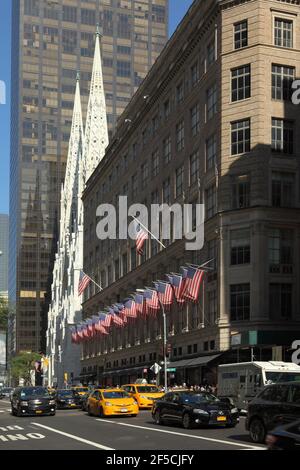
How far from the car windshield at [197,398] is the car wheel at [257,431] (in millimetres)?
5741

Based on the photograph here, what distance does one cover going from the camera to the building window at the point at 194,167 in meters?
59.6

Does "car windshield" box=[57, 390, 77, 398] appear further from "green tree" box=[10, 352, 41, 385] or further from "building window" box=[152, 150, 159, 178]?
"green tree" box=[10, 352, 41, 385]

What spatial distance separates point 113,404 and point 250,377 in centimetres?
683

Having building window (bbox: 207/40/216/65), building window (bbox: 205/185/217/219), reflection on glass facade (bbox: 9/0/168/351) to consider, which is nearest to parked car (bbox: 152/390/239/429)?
building window (bbox: 205/185/217/219)

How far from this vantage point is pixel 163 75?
69.5 metres

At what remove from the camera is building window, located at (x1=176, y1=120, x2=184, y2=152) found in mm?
64562

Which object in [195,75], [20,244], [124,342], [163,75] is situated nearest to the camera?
[195,75]

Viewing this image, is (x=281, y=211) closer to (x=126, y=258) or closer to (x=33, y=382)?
(x=126, y=258)

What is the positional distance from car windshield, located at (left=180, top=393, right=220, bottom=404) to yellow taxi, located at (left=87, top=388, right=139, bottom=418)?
6543 millimetres

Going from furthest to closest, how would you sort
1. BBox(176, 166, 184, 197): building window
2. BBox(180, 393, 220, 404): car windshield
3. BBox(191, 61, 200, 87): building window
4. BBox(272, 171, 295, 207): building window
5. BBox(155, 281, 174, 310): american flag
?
1. BBox(176, 166, 184, 197): building window
2. BBox(191, 61, 200, 87): building window
3. BBox(155, 281, 174, 310): american flag
4. BBox(272, 171, 295, 207): building window
5. BBox(180, 393, 220, 404): car windshield

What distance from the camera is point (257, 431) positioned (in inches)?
786
